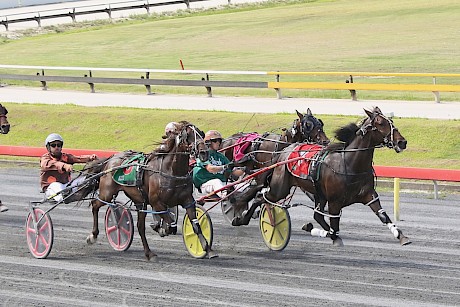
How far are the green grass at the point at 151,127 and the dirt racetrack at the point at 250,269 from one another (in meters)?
Result: 4.48

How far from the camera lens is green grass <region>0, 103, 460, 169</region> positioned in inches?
779

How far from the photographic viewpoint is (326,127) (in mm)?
22000

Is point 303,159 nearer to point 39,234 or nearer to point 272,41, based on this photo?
point 39,234

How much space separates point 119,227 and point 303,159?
8.93ft

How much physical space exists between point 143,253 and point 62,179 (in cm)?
161

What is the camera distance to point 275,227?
42.5ft

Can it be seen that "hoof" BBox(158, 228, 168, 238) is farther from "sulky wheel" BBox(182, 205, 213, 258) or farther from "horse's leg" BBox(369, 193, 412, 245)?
"horse's leg" BBox(369, 193, 412, 245)

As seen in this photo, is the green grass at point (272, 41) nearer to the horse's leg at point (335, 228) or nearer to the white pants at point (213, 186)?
the white pants at point (213, 186)

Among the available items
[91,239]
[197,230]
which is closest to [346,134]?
[197,230]

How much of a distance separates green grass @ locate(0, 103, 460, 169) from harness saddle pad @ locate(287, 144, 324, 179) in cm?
648

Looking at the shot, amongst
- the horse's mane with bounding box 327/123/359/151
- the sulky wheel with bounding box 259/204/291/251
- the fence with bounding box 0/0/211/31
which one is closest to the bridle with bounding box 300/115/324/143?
the sulky wheel with bounding box 259/204/291/251

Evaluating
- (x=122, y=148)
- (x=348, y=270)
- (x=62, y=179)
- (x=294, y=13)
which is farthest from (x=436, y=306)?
(x=294, y=13)

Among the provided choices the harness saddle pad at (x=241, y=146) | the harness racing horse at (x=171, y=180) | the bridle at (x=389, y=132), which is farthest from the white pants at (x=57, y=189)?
the bridle at (x=389, y=132)

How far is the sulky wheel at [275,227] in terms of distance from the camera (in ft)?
42.0
